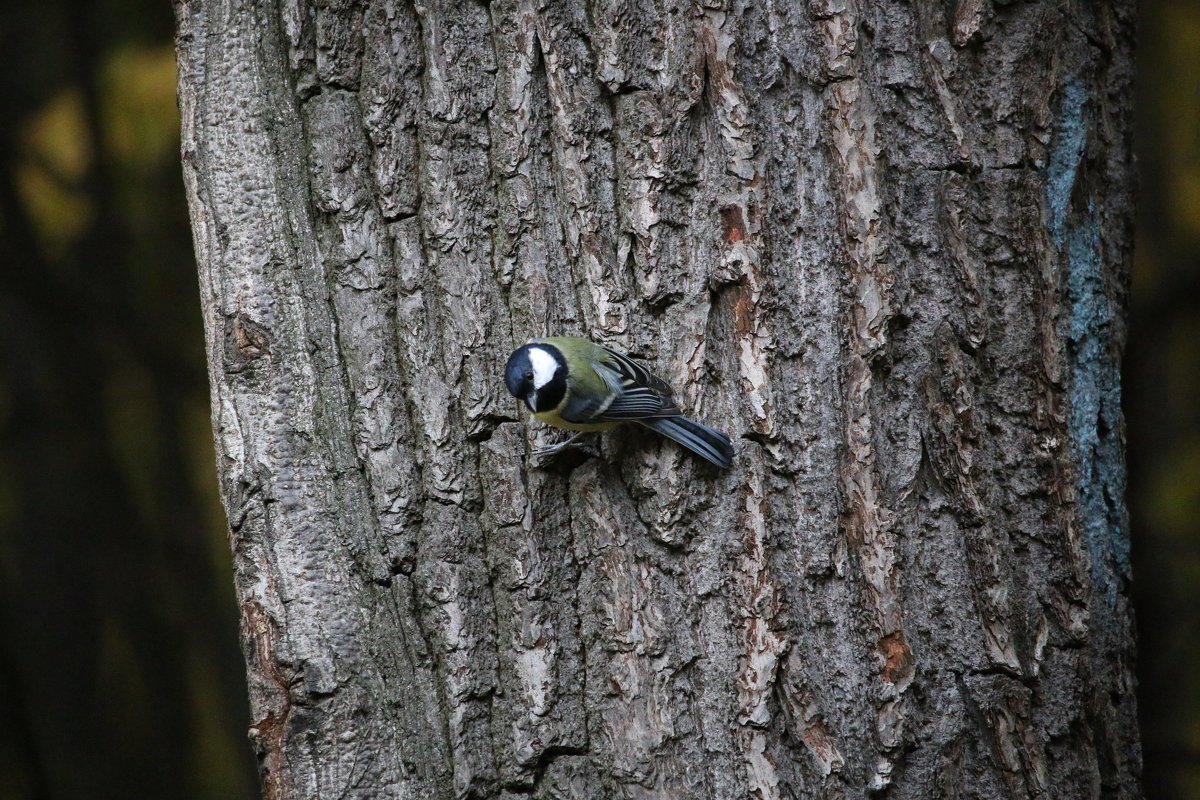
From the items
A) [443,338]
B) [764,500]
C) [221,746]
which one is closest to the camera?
[764,500]

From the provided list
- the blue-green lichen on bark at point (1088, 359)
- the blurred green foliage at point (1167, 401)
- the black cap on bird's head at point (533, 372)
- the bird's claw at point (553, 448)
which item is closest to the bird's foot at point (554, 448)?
the bird's claw at point (553, 448)

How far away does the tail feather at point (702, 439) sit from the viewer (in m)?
1.47

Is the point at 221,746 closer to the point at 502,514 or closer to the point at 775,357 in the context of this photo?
the point at 502,514

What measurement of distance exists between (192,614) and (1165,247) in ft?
11.4

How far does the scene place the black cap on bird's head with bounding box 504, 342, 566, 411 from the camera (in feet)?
4.84

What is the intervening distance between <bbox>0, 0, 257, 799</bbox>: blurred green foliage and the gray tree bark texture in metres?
1.53

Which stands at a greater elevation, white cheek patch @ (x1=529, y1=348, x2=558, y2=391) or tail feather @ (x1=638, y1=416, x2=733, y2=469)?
white cheek patch @ (x1=529, y1=348, x2=558, y2=391)

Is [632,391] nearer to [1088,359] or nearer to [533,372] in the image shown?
[533,372]

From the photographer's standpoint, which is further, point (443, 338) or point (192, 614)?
point (192, 614)

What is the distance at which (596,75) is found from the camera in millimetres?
1548

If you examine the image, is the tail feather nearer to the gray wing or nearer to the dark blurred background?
the gray wing

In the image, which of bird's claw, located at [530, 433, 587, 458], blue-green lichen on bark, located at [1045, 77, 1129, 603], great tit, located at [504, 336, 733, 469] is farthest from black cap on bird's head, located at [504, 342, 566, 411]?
blue-green lichen on bark, located at [1045, 77, 1129, 603]

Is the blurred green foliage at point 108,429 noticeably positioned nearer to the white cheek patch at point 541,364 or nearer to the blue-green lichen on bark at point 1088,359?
the white cheek patch at point 541,364

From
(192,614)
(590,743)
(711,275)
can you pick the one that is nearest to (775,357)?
(711,275)
